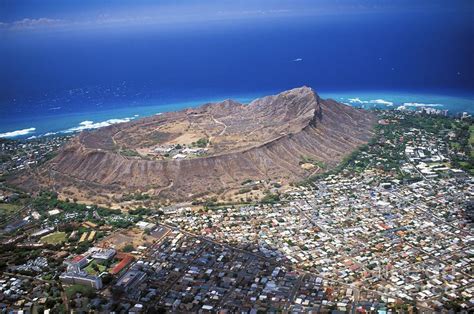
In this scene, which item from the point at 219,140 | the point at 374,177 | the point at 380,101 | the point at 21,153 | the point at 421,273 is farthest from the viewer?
the point at 380,101

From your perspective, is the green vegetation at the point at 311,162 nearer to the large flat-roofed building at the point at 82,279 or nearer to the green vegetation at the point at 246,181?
the green vegetation at the point at 246,181

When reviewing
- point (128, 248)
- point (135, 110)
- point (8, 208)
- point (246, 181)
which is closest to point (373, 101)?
point (135, 110)

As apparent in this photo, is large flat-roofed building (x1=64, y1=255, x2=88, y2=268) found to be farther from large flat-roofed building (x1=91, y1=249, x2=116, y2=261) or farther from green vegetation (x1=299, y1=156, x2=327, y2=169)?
green vegetation (x1=299, y1=156, x2=327, y2=169)

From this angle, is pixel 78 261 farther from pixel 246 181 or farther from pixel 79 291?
pixel 246 181

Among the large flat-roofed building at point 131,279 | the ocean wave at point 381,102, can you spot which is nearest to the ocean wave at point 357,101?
the ocean wave at point 381,102

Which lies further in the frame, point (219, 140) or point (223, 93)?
point (223, 93)

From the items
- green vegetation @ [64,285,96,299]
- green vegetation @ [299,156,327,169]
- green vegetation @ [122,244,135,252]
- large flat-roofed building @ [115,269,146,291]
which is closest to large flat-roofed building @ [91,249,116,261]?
green vegetation @ [122,244,135,252]

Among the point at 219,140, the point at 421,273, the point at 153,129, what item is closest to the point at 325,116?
the point at 219,140

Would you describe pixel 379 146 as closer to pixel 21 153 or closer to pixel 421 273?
pixel 421 273
